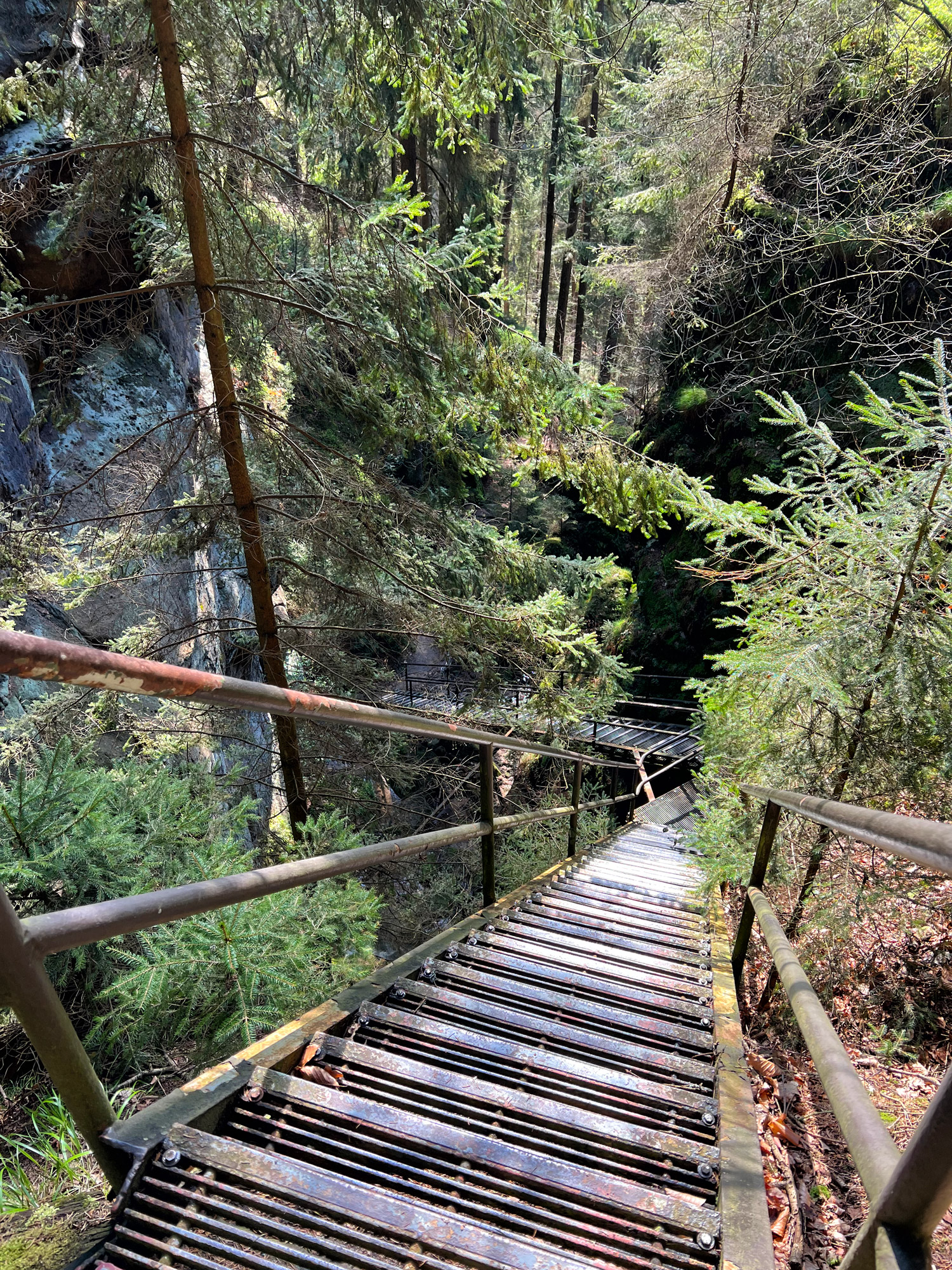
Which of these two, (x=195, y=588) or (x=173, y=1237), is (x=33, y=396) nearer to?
(x=195, y=588)

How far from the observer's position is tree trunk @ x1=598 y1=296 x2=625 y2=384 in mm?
19031

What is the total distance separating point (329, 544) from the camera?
5254 mm

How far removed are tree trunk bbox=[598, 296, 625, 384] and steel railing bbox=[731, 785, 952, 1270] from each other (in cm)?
1838

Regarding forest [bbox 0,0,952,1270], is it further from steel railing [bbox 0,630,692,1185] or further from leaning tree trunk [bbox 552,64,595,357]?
leaning tree trunk [bbox 552,64,595,357]

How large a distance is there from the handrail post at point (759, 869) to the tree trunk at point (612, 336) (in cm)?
1690

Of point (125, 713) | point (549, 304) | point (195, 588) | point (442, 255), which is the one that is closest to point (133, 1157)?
point (125, 713)

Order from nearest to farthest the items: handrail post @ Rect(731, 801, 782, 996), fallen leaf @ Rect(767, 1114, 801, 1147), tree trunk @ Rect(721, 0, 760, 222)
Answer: fallen leaf @ Rect(767, 1114, 801, 1147), handrail post @ Rect(731, 801, 782, 996), tree trunk @ Rect(721, 0, 760, 222)

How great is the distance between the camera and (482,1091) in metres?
1.90

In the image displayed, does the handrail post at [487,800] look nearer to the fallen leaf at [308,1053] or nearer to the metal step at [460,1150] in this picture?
the metal step at [460,1150]

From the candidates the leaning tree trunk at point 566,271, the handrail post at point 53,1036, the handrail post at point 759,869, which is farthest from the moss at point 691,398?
the handrail post at point 53,1036

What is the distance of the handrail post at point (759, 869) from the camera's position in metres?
2.78

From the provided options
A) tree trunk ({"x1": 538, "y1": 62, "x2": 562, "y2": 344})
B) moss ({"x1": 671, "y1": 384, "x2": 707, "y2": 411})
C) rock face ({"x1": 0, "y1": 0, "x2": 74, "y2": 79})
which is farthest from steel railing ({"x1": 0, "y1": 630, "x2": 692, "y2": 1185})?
tree trunk ({"x1": 538, "y1": 62, "x2": 562, "y2": 344})

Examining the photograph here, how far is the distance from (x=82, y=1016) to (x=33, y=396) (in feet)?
23.7

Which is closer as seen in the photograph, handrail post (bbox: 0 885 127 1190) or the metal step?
handrail post (bbox: 0 885 127 1190)
